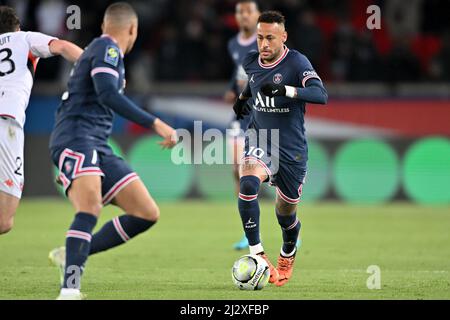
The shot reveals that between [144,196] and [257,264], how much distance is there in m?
1.22

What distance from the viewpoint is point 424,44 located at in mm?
18844

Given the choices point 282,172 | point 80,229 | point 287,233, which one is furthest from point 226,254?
point 80,229

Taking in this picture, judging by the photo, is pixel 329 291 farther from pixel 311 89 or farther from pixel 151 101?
pixel 151 101

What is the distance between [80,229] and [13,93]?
1643mm

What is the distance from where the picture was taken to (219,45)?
58.1 feet

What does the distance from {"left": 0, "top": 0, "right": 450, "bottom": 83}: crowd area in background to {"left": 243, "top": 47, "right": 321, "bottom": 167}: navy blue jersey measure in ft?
28.5

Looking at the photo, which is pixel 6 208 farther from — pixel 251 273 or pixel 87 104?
pixel 251 273

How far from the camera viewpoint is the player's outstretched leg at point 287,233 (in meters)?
8.53

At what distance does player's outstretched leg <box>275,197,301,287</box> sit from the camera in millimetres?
8531

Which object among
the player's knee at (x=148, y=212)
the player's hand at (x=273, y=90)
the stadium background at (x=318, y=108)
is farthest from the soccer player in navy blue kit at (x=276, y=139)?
the stadium background at (x=318, y=108)

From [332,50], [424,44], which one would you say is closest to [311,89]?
[332,50]

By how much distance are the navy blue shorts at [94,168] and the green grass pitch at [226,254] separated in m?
0.86

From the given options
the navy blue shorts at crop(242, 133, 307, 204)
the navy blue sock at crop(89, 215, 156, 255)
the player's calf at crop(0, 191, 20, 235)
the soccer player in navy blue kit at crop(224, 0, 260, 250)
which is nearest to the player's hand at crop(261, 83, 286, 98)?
the navy blue shorts at crop(242, 133, 307, 204)

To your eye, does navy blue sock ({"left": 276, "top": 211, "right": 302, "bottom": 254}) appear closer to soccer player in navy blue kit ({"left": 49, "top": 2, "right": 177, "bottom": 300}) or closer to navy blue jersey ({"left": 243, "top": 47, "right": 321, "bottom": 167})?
navy blue jersey ({"left": 243, "top": 47, "right": 321, "bottom": 167})
